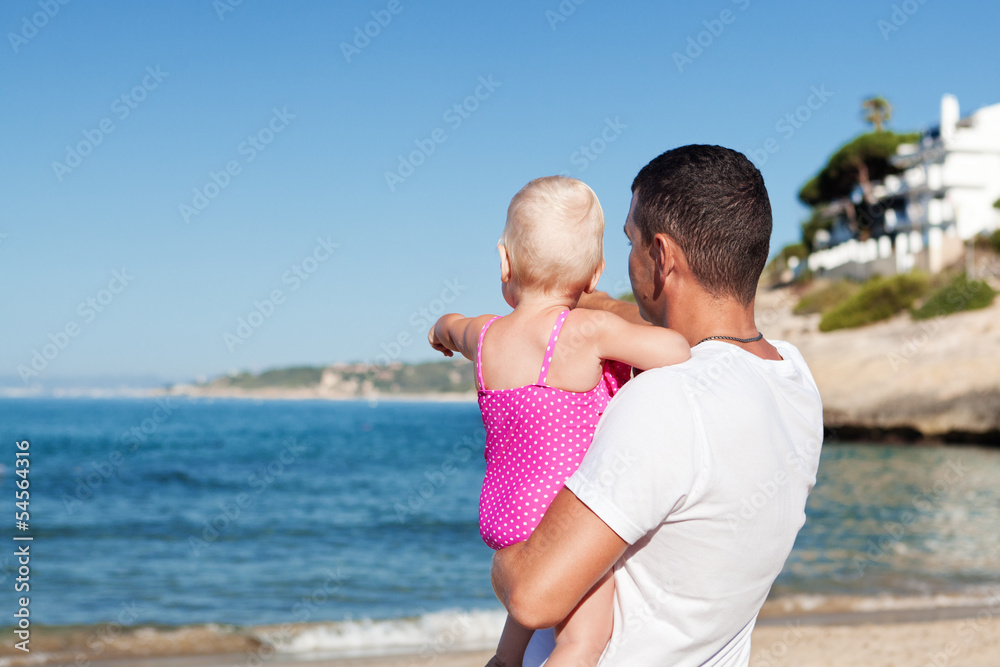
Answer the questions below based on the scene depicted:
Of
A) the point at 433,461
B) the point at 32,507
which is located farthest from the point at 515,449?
the point at 433,461

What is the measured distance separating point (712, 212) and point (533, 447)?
0.68 meters

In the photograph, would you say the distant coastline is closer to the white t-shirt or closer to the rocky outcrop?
the rocky outcrop

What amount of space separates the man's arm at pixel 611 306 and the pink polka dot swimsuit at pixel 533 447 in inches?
5.5

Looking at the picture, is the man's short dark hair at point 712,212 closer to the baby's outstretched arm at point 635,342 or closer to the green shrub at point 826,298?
the baby's outstretched arm at point 635,342

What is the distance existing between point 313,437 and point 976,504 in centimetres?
4287

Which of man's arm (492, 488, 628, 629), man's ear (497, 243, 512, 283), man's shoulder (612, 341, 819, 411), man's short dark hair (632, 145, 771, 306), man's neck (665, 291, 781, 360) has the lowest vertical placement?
man's arm (492, 488, 628, 629)

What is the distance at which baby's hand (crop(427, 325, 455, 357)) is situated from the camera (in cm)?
245

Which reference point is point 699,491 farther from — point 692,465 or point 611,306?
point 611,306

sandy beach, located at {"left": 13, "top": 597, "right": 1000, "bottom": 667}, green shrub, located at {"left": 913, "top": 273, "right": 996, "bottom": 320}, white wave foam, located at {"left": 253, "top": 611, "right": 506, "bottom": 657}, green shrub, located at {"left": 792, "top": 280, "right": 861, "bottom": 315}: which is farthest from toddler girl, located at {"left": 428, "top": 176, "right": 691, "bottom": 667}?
green shrub, located at {"left": 792, "top": 280, "right": 861, "bottom": 315}

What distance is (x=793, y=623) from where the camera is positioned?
294 inches

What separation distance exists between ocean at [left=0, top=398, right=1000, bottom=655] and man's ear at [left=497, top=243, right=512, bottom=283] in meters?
5.94

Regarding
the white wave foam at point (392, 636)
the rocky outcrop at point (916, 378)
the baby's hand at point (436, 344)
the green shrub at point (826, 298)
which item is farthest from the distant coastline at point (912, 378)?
the baby's hand at point (436, 344)

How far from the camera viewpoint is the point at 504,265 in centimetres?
213

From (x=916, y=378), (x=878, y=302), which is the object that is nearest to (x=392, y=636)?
(x=916, y=378)
